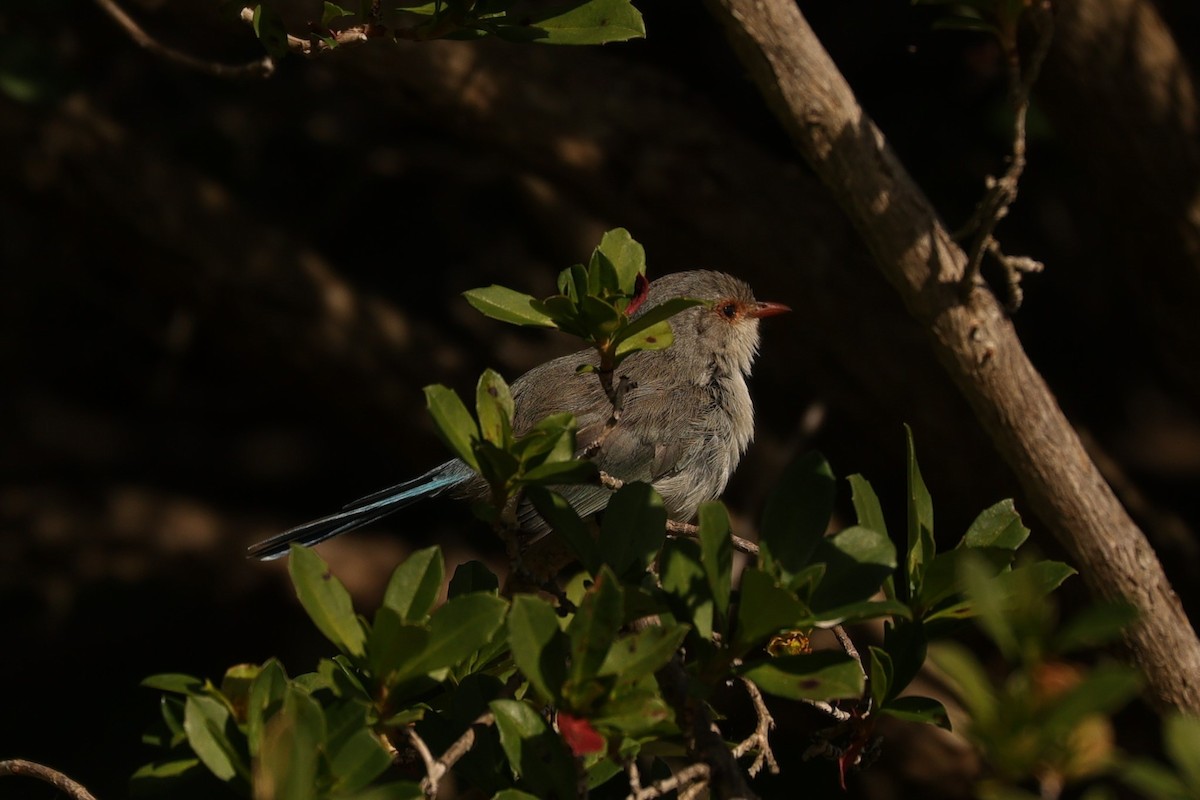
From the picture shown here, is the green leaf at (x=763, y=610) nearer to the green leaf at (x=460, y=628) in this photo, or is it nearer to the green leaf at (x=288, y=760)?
the green leaf at (x=460, y=628)

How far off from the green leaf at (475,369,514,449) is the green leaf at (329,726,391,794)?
0.50 meters

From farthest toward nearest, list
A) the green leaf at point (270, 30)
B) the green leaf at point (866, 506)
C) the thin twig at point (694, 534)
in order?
the thin twig at point (694, 534) → the green leaf at point (270, 30) → the green leaf at point (866, 506)

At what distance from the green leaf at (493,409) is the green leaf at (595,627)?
368mm

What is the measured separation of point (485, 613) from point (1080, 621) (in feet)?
2.73

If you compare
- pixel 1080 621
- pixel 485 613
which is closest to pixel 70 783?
pixel 485 613

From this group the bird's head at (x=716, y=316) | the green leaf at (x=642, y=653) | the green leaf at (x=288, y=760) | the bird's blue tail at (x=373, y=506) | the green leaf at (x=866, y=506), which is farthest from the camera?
the bird's head at (x=716, y=316)

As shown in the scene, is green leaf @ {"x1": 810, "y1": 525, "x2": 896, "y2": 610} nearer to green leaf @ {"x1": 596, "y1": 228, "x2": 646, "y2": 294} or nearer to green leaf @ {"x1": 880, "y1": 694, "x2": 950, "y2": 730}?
green leaf @ {"x1": 880, "y1": 694, "x2": 950, "y2": 730}

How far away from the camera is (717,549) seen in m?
1.87

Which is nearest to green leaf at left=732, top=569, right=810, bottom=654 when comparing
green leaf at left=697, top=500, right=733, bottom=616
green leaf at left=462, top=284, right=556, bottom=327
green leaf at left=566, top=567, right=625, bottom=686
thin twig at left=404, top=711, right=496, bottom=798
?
green leaf at left=697, top=500, right=733, bottom=616

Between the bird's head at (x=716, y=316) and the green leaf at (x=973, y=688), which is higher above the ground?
the green leaf at (x=973, y=688)

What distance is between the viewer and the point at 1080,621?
51.5 inches

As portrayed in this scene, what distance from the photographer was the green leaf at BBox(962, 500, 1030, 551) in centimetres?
228

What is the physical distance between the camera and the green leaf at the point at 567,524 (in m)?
2.02

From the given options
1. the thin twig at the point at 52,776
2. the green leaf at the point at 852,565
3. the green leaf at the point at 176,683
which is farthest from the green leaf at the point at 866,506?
the thin twig at the point at 52,776
